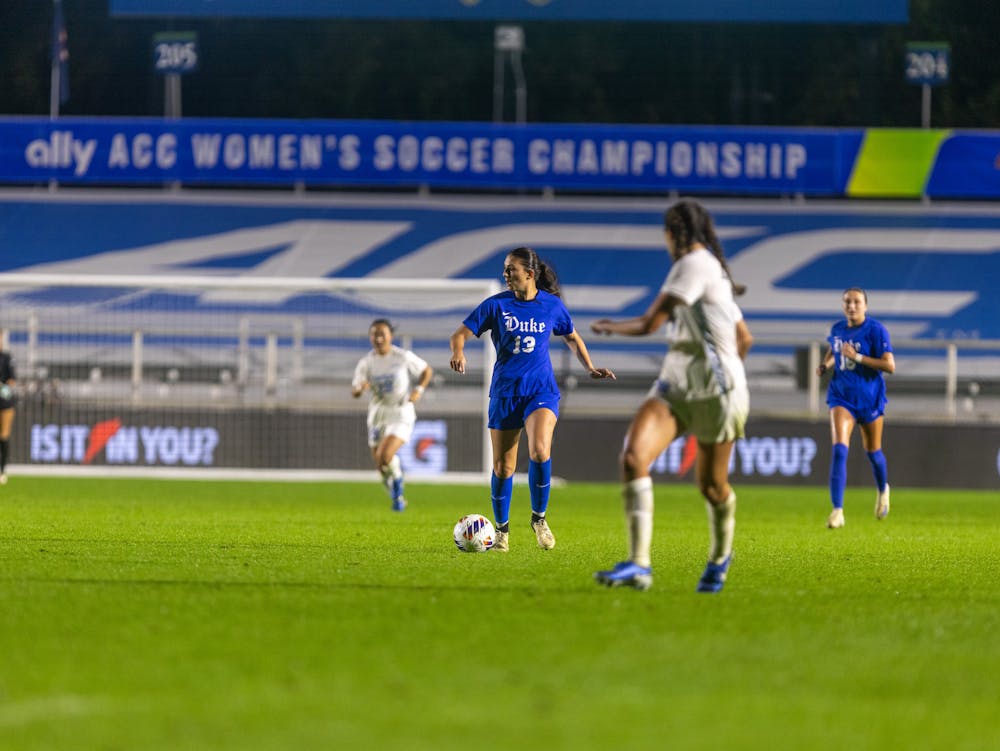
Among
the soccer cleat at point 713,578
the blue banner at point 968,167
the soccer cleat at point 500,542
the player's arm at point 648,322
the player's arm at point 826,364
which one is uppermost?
the blue banner at point 968,167

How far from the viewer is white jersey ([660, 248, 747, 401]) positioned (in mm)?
7863

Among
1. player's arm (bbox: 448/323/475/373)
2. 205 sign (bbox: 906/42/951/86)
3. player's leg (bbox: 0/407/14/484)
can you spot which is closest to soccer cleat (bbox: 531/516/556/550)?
player's arm (bbox: 448/323/475/373)

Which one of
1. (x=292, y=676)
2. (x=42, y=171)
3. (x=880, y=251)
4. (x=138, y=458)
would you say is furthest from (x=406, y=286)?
(x=292, y=676)

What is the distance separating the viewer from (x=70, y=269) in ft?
100

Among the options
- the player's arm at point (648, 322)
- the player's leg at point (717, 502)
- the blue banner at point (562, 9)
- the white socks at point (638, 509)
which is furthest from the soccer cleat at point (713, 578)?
the blue banner at point (562, 9)

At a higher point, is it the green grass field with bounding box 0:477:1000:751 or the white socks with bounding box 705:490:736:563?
the white socks with bounding box 705:490:736:563

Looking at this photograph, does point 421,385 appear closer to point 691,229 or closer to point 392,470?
point 392,470

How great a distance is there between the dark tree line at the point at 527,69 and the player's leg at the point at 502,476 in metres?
21.8

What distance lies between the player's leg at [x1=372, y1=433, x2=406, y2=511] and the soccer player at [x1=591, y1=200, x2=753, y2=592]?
27.1 ft

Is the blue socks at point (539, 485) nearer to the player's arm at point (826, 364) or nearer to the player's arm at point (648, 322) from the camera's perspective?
the player's arm at point (648, 322)

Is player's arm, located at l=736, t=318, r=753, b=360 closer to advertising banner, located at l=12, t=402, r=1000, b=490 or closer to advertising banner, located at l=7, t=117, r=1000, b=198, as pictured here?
advertising banner, located at l=12, t=402, r=1000, b=490

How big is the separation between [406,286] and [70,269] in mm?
10865

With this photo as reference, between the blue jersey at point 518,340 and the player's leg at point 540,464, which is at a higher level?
the blue jersey at point 518,340

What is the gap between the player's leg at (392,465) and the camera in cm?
1617
